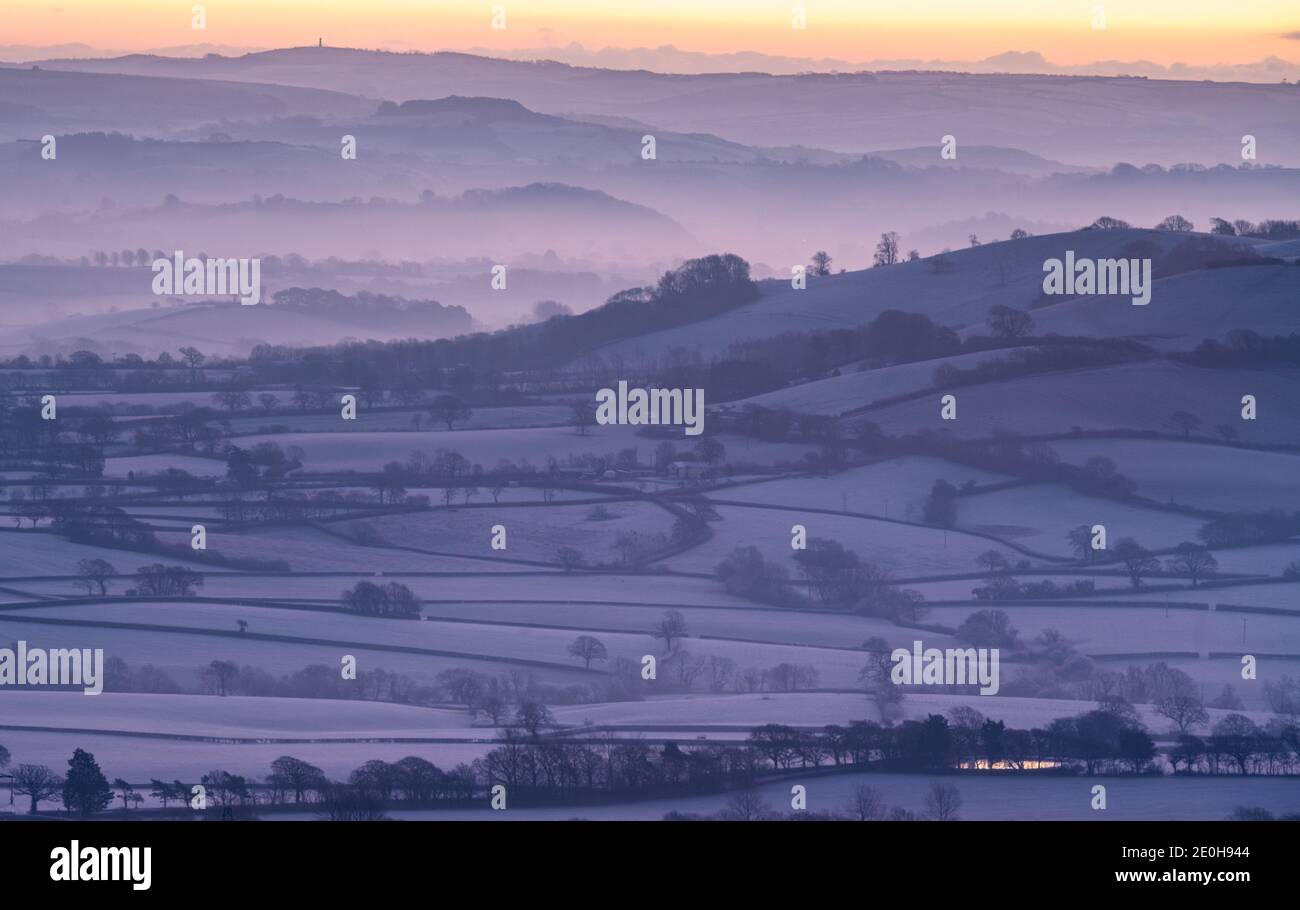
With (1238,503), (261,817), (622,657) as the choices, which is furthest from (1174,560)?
(261,817)

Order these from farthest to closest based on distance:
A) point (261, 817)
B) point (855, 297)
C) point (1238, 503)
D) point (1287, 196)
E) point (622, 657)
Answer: point (1287, 196) < point (855, 297) < point (1238, 503) < point (622, 657) < point (261, 817)

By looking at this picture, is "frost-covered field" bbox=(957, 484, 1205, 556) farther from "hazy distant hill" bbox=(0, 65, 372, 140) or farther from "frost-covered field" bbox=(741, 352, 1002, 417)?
"hazy distant hill" bbox=(0, 65, 372, 140)

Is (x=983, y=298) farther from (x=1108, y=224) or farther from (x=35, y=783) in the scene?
(x=35, y=783)

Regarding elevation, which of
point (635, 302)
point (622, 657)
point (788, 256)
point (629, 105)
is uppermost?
point (629, 105)

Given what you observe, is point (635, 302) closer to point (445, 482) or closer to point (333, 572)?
point (445, 482)

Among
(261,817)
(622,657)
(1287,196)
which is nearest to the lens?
(261,817)

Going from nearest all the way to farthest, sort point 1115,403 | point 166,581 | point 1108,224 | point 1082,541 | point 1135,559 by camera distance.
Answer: point 166,581, point 1135,559, point 1082,541, point 1115,403, point 1108,224

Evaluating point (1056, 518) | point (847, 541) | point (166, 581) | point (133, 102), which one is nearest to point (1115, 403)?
point (1056, 518)

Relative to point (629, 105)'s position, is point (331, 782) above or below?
below

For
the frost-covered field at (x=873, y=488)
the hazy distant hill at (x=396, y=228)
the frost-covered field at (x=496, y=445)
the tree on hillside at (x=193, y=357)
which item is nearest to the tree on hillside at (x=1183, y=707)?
the frost-covered field at (x=873, y=488)
